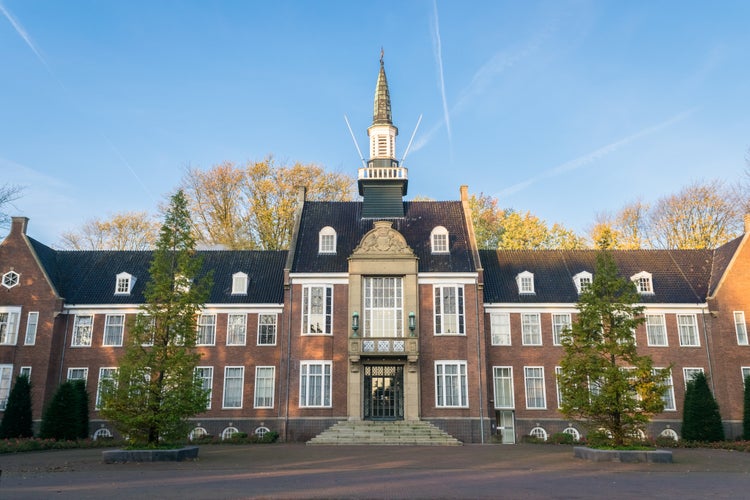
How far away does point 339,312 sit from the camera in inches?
1389

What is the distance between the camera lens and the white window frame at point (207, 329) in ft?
121

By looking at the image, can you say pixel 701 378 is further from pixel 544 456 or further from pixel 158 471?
pixel 158 471

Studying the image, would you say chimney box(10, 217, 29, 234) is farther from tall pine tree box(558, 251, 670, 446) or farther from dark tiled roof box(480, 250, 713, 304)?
tall pine tree box(558, 251, 670, 446)

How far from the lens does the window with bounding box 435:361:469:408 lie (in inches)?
1332

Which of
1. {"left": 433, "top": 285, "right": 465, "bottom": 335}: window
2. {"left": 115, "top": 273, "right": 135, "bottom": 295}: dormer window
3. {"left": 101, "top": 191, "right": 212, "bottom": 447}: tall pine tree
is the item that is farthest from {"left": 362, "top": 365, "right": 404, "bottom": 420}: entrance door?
{"left": 115, "top": 273, "right": 135, "bottom": 295}: dormer window

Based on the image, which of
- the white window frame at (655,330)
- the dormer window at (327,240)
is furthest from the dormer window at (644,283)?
the dormer window at (327,240)

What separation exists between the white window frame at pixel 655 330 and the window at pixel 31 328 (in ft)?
121

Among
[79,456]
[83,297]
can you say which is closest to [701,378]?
[79,456]

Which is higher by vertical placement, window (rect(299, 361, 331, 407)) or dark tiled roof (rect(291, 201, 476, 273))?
dark tiled roof (rect(291, 201, 476, 273))

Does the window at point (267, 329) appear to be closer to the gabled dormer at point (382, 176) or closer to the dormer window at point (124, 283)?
the dormer window at point (124, 283)

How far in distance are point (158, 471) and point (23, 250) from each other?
24.6 meters

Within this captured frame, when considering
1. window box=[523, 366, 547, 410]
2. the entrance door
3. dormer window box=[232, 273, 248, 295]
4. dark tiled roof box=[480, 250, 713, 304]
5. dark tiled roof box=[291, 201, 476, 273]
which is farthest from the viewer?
dormer window box=[232, 273, 248, 295]

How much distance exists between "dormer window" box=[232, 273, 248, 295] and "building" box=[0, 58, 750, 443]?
3.5 inches

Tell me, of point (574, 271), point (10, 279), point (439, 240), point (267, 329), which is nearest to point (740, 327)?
point (574, 271)
